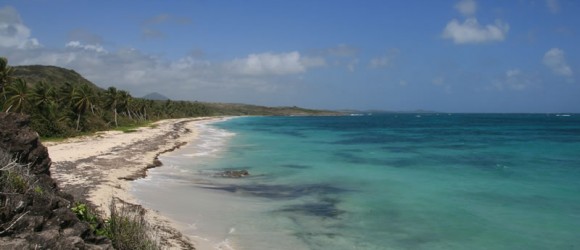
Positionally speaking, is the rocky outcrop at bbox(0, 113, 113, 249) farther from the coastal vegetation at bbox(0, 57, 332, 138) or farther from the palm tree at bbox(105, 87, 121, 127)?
the palm tree at bbox(105, 87, 121, 127)

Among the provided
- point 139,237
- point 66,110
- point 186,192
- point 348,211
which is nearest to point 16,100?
point 66,110

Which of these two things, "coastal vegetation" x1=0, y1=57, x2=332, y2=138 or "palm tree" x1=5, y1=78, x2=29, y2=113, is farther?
"coastal vegetation" x1=0, y1=57, x2=332, y2=138

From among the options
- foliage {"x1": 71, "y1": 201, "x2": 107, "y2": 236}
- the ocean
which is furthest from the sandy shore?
foliage {"x1": 71, "y1": 201, "x2": 107, "y2": 236}

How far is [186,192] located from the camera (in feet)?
72.8

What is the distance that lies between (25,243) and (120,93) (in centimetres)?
7983

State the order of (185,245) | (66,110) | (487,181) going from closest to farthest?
(185,245)
(487,181)
(66,110)

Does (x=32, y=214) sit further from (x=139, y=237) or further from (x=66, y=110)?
(x=66, y=110)

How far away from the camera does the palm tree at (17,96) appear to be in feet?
149

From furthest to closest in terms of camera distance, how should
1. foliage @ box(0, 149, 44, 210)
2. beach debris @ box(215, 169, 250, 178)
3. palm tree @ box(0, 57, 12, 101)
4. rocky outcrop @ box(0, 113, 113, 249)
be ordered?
1. palm tree @ box(0, 57, 12, 101)
2. beach debris @ box(215, 169, 250, 178)
3. foliage @ box(0, 149, 44, 210)
4. rocky outcrop @ box(0, 113, 113, 249)

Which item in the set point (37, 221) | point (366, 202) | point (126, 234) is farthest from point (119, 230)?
point (366, 202)

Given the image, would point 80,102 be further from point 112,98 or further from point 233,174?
point 233,174

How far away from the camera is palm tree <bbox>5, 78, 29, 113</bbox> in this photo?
4538cm

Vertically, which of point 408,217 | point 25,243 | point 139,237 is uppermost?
point 25,243

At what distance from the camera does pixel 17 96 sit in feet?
150
